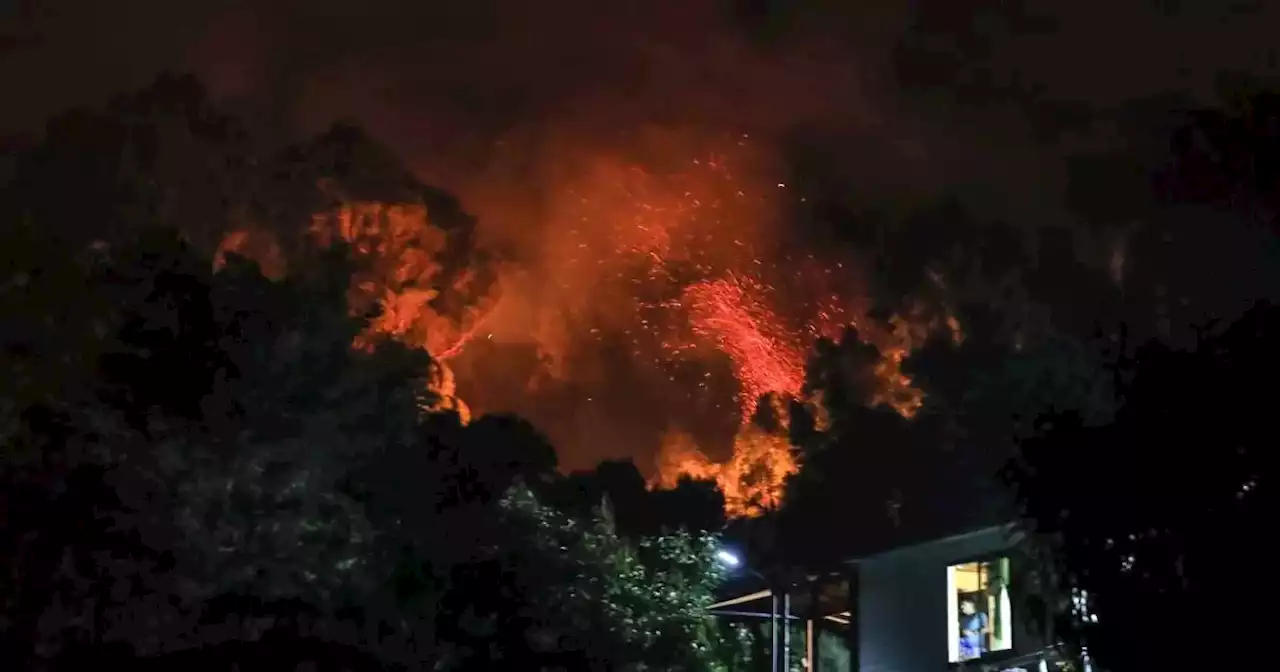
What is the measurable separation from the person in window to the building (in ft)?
0.04

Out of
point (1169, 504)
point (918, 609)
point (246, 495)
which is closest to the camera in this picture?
point (1169, 504)

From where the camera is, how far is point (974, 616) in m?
14.5

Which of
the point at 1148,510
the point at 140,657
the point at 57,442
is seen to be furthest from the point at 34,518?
the point at 1148,510

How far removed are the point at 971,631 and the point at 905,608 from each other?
108 centimetres

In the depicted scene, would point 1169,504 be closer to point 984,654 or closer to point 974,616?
point 984,654

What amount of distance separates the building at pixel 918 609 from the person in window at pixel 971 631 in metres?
0.01

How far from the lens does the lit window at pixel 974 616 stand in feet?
45.3

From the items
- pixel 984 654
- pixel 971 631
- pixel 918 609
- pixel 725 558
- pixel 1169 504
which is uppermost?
pixel 725 558

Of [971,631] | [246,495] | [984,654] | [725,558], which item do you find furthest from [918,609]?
[246,495]

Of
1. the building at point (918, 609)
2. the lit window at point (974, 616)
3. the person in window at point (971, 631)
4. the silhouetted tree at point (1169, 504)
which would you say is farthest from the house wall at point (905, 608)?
the silhouetted tree at point (1169, 504)

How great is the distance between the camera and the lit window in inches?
543

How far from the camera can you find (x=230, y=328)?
11766mm

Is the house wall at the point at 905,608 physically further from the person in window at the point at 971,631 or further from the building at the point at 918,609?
the person in window at the point at 971,631

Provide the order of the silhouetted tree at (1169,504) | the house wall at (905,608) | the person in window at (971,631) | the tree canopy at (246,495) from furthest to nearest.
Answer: the house wall at (905,608), the person in window at (971,631), the tree canopy at (246,495), the silhouetted tree at (1169,504)
